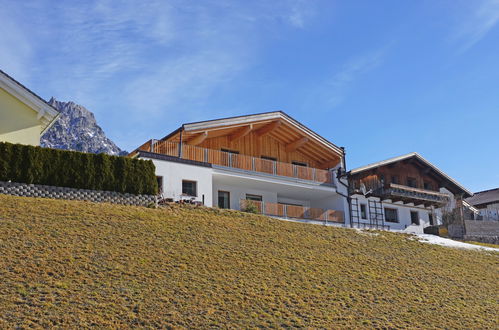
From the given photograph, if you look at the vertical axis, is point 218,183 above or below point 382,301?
above

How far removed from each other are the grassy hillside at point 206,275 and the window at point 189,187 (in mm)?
4029

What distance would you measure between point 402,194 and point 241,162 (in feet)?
39.1

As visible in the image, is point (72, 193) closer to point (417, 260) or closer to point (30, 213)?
point (30, 213)

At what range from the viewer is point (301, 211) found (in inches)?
1266

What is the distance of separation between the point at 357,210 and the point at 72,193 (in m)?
19.1

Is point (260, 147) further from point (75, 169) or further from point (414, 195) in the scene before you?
point (75, 169)

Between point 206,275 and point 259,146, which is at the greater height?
point 259,146

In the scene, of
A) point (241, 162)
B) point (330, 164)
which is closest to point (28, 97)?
point (241, 162)

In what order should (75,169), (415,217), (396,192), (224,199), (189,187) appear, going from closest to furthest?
(75,169) < (189,187) < (224,199) < (396,192) < (415,217)

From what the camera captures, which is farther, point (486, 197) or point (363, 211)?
point (486, 197)

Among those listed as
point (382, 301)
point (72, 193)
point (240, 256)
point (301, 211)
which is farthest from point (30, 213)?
point (301, 211)

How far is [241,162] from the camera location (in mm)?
31938

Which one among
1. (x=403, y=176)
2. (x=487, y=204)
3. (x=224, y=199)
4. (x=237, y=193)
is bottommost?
(x=224, y=199)

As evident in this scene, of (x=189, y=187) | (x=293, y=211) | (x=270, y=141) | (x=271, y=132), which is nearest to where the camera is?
(x=189, y=187)
